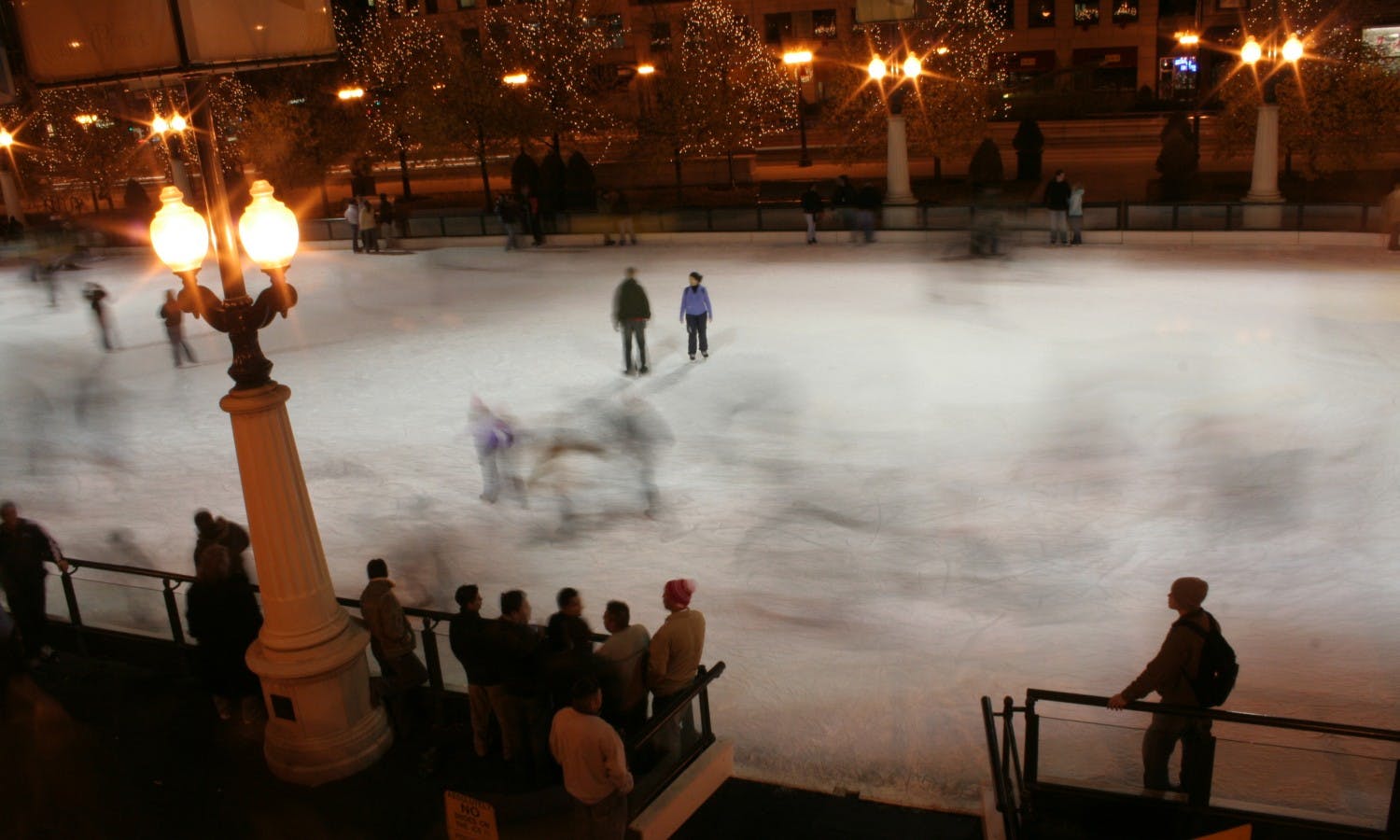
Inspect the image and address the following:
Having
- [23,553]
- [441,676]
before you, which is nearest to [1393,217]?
[441,676]

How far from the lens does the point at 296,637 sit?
6941 millimetres

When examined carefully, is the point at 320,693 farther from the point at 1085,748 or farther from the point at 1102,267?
the point at 1102,267

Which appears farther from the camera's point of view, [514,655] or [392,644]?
[392,644]

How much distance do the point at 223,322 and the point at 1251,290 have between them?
1717cm

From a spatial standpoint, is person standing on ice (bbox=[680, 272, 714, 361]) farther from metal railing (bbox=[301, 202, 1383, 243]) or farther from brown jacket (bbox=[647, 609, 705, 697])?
brown jacket (bbox=[647, 609, 705, 697])

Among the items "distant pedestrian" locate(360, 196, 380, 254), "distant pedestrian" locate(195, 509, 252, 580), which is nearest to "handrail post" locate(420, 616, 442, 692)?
"distant pedestrian" locate(195, 509, 252, 580)

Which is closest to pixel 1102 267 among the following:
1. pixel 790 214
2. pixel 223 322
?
pixel 790 214

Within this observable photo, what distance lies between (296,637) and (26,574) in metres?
3.15

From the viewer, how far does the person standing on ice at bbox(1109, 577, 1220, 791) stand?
19.7 ft

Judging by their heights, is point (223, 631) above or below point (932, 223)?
below

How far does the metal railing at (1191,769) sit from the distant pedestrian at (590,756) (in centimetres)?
207

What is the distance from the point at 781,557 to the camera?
10695mm

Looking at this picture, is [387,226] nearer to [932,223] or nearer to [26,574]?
[932,223]

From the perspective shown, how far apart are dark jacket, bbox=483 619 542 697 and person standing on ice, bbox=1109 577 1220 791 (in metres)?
3.12
